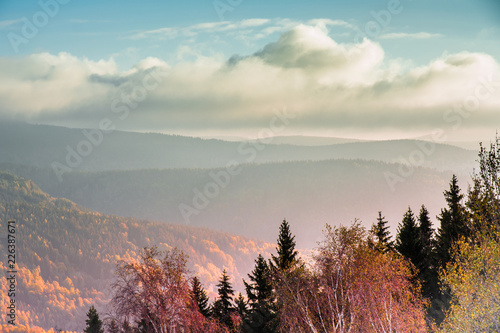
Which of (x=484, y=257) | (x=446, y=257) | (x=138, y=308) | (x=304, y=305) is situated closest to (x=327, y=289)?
(x=304, y=305)

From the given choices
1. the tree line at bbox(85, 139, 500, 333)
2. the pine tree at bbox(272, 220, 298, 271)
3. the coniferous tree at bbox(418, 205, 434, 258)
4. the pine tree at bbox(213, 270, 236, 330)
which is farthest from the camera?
the coniferous tree at bbox(418, 205, 434, 258)

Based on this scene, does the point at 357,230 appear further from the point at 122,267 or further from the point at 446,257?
the point at 446,257

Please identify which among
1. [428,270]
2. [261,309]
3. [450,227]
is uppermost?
[450,227]

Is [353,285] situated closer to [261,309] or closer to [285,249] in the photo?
[261,309]

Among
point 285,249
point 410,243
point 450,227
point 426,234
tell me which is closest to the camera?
point 285,249

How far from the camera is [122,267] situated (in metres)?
49.6

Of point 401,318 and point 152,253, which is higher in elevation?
point 152,253

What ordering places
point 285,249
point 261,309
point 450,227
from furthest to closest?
1. point 450,227
2. point 285,249
3. point 261,309

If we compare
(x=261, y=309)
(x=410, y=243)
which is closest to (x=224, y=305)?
(x=261, y=309)

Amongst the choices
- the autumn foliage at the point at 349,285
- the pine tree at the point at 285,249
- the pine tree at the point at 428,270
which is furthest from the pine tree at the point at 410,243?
the autumn foliage at the point at 349,285

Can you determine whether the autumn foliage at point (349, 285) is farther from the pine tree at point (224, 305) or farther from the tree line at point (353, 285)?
the pine tree at point (224, 305)

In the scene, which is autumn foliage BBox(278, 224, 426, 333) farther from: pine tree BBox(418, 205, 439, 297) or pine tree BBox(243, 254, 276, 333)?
pine tree BBox(418, 205, 439, 297)

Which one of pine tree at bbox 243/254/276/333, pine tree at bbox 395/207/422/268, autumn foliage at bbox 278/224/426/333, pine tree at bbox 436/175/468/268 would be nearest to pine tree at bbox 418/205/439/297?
pine tree at bbox 395/207/422/268

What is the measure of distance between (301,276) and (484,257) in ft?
48.0
